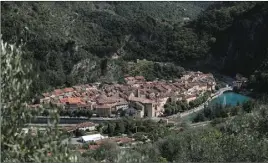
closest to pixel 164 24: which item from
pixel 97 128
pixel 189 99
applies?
pixel 189 99

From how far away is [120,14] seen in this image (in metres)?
82.4

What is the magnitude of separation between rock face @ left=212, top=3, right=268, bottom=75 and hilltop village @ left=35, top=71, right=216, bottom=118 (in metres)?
8.65

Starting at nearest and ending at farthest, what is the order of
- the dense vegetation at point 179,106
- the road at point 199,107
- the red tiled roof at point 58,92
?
the road at point 199,107 < the dense vegetation at point 179,106 < the red tiled roof at point 58,92

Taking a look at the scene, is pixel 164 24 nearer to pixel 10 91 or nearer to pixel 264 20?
pixel 264 20

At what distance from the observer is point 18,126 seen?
5391mm

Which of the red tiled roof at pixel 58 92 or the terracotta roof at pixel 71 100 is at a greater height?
the red tiled roof at pixel 58 92

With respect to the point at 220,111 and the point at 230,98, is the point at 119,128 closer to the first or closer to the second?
the point at 220,111

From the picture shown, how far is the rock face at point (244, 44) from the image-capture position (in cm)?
5484

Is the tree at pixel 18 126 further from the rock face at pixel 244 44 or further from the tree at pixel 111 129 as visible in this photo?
the rock face at pixel 244 44

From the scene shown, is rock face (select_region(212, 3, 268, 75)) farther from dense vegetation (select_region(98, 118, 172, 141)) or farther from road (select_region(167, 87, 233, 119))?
dense vegetation (select_region(98, 118, 172, 141))

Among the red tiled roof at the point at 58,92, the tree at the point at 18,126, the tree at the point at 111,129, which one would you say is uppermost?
the red tiled roof at the point at 58,92

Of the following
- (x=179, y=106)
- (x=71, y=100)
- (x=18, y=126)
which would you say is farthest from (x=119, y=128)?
(x=18, y=126)

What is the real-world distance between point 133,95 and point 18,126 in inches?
1335

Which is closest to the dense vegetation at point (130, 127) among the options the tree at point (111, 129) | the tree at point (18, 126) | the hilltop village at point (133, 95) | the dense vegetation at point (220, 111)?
the tree at point (111, 129)
